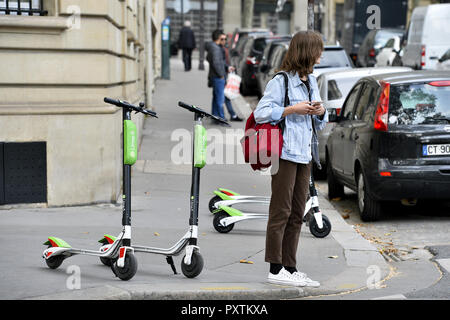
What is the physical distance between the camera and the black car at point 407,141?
9.16m

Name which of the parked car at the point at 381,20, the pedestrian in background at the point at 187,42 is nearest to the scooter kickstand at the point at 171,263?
the pedestrian in background at the point at 187,42

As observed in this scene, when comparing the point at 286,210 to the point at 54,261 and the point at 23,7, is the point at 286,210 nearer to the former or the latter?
the point at 54,261

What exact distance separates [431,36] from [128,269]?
19078mm

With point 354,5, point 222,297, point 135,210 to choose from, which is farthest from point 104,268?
point 354,5

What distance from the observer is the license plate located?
9164 millimetres

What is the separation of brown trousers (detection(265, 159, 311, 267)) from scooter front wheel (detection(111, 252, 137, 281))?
0.94 metres

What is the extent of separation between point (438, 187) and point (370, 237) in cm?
89

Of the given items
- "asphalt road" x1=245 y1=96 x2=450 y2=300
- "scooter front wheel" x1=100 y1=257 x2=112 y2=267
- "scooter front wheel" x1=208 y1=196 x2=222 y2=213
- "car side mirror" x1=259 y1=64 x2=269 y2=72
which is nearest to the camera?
"asphalt road" x1=245 y1=96 x2=450 y2=300

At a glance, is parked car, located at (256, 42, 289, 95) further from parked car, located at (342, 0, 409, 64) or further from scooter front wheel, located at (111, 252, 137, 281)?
scooter front wheel, located at (111, 252, 137, 281)

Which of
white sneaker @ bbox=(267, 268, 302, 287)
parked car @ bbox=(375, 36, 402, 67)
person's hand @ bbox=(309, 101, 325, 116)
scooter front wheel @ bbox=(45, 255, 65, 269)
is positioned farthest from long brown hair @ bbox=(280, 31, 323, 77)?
parked car @ bbox=(375, 36, 402, 67)

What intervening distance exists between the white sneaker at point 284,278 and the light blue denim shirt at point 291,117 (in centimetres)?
81

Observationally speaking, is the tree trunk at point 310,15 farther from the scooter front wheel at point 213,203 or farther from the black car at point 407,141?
the scooter front wheel at point 213,203

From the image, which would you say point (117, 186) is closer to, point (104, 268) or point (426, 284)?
point (104, 268)

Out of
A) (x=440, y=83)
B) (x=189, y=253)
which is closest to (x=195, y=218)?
(x=189, y=253)
